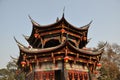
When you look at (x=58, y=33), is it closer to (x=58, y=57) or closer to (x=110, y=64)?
(x=58, y=57)

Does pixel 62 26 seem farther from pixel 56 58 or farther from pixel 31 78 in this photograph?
pixel 31 78

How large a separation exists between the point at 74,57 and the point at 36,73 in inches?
146

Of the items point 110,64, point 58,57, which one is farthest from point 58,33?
point 110,64

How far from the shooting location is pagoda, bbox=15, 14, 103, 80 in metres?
13.5

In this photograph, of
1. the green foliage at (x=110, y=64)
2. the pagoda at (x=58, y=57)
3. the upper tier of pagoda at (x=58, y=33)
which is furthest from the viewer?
the green foliage at (x=110, y=64)

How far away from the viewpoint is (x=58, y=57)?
1361cm

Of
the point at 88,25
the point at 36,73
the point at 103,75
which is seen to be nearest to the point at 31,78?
the point at 36,73

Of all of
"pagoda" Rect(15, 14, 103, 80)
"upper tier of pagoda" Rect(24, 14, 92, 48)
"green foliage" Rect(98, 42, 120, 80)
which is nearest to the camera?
"pagoda" Rect(15, 14, 103, 80)

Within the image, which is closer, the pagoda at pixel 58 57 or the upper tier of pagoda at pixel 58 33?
the pagoda at pixel 58 57

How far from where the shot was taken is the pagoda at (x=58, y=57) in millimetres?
13484

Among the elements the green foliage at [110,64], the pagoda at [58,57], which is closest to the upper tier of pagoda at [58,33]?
the pagoda at [58,57]

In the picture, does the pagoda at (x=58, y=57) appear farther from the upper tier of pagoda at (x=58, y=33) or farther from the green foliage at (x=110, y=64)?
the green foliage at (x=110, y=64)

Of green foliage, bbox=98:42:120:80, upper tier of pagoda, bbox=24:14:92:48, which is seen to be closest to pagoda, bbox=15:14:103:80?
upper tier of pagoda, bbox=24:14:92:48

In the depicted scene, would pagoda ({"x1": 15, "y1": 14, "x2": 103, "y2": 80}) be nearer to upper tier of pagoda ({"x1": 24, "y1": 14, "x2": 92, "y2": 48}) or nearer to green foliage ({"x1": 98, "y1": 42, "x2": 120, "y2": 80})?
upper tier of pagoda ({"x1": 24, "y1": 14, "x2": 92, "y2": 48})
